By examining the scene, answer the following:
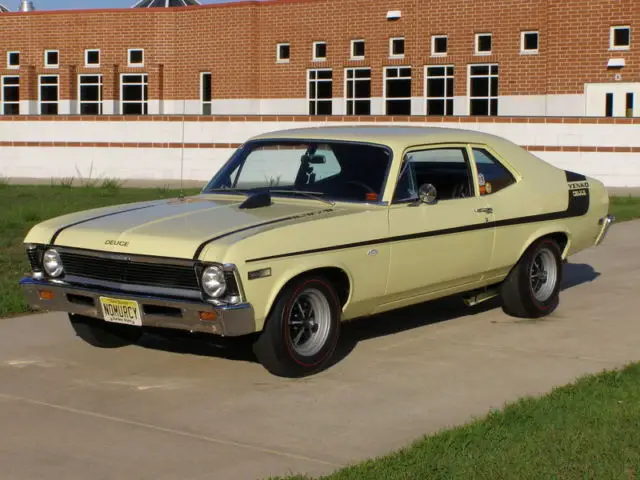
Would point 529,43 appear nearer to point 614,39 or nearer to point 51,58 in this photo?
point 614,39

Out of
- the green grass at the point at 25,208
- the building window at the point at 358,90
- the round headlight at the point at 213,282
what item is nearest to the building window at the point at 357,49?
the building window at the point at 358,90

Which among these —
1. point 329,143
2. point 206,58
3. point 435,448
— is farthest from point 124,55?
point 435,448

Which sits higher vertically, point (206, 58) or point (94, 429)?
point (206, 58)

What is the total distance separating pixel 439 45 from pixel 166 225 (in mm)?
33630

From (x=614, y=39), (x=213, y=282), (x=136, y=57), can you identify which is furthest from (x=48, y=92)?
(x=213, y=282)

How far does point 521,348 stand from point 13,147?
28755mm

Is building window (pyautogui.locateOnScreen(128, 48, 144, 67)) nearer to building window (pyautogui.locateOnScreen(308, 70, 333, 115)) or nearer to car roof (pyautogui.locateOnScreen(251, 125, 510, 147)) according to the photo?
building window (pyautogui.locateOnScreen(308, 70, 333, 115))

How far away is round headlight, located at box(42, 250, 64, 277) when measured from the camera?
7.80 meters

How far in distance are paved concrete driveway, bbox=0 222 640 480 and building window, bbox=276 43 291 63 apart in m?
33.6

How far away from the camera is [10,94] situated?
158ft

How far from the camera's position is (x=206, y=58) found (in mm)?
44406

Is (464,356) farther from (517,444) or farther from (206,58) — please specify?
(206,58)

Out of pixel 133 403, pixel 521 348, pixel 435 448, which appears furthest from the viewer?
pixel 521 348

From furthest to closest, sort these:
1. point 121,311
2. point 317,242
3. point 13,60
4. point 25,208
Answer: point 13,60 → point 25,208 → point 317,242 → point 121,311
